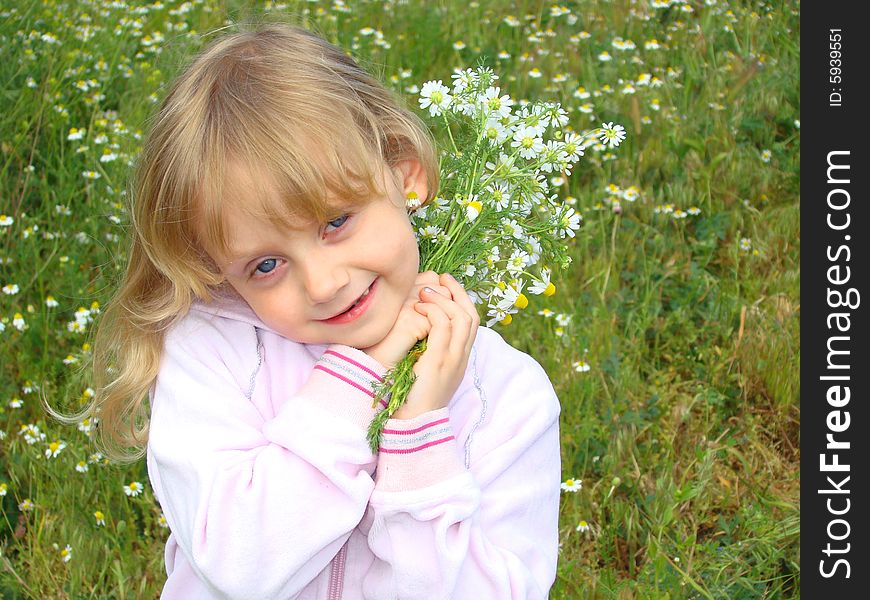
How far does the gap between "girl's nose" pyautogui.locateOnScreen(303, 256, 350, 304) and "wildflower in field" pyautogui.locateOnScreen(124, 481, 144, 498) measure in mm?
1453

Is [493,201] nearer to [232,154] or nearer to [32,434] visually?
[232,154]

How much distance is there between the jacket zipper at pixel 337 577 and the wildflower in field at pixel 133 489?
4.03ft

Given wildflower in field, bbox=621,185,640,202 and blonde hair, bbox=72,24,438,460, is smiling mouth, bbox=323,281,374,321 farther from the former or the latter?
wildflower in field, bbox=621,185,640,202

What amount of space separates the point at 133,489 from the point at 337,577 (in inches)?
49.8

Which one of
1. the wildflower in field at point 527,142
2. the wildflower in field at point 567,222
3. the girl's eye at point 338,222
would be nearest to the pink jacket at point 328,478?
the girl's eye at point 338,222

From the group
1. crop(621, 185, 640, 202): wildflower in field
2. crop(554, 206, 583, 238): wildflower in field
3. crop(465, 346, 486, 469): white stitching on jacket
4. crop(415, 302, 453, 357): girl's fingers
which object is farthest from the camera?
crop(621, 185, 640, 202): wildflower in field

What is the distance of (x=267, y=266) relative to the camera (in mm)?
1851

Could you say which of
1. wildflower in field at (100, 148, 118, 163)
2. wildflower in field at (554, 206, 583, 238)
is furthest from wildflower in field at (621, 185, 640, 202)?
wildflower in field at (554, 206, 583, 238)

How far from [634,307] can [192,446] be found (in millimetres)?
2371

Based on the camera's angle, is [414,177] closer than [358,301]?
No

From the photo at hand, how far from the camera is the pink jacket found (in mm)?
1788

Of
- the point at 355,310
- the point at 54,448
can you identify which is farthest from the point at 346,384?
the point at 54,448

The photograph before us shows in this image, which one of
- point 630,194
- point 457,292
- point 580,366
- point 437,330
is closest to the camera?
point 437,330

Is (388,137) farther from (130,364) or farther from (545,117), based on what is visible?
(130,364)
